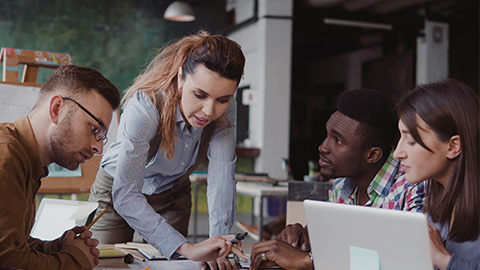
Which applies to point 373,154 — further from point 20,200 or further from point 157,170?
point 20,200

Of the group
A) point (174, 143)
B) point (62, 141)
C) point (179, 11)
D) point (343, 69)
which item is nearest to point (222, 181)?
point (174, 143)

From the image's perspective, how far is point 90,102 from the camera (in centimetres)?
133

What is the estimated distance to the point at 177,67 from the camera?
70.3 inches

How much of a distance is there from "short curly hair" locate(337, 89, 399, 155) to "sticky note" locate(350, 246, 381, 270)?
73 cm

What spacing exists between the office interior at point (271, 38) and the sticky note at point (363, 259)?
617cm

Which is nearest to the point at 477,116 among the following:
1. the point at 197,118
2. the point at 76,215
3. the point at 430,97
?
the point at 430,97

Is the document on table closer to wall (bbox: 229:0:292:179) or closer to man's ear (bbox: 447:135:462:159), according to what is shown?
man's ear (bbox: 447:135:462:159)

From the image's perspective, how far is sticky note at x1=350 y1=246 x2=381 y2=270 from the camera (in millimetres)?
1066

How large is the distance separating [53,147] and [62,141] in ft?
0.09

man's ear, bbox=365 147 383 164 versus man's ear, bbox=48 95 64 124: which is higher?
man's ear, bbox=48 95 64 124

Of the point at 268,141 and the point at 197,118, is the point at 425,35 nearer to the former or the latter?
the point at 268,141

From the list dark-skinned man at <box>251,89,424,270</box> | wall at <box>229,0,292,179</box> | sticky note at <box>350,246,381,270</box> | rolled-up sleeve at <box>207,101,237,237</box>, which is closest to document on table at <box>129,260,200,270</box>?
rolled-up sleeve at <box>207,101,237,237</box>

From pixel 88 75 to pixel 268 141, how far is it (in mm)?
6128

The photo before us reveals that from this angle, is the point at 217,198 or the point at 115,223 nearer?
the point at 217,198
